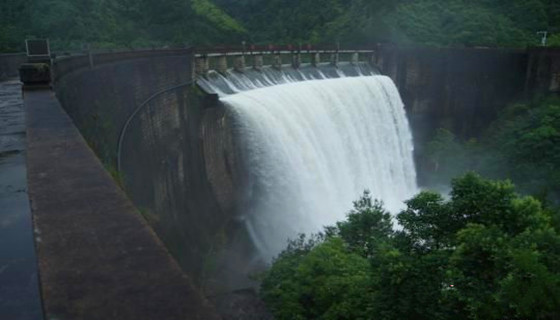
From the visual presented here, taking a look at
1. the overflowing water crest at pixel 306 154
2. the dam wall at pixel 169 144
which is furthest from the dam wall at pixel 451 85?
the dam wall at pixel 169 144

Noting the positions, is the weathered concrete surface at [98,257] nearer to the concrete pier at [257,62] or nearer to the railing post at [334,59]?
the concrete pier at [257,62]

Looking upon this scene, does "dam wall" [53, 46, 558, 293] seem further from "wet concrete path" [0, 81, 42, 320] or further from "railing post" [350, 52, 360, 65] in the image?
"railing post" [350, 52, 360, 65]

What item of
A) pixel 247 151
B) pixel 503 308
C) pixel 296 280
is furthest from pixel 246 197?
pixel 503 308

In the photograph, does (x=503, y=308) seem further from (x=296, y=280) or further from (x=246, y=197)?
(x=246, y=197)

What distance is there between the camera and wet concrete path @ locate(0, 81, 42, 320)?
3.18 metres

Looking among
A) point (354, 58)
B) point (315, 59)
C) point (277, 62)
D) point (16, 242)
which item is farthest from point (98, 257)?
point (354, 58)

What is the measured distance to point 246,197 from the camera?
1923 centimetres

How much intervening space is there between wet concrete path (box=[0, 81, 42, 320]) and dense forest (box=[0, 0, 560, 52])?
29.4 metres

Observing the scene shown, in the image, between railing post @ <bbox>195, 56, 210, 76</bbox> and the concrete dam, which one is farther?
railing post @ <bbox>195, 56, 210, 76</bbox>

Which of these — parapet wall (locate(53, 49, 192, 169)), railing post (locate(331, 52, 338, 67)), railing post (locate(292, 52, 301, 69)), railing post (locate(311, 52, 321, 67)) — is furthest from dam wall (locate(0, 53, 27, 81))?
railing post (locate(331, 52, 338, 67))

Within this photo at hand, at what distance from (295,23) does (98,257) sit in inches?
2099

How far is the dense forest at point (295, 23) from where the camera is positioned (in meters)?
37.6

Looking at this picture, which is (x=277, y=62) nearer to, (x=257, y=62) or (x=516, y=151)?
(x=257, y=62)

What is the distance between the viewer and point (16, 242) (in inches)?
161
